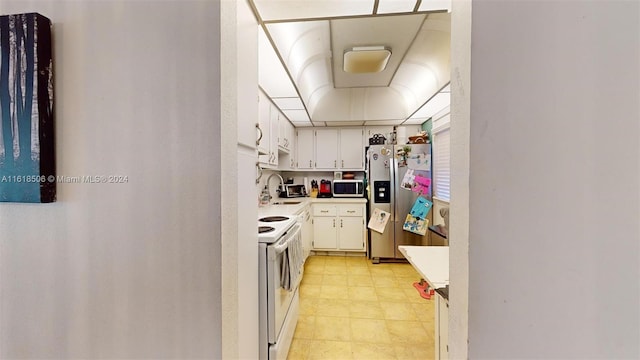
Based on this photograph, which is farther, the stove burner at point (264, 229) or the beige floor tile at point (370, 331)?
the beige floor tile at point (370, 331)

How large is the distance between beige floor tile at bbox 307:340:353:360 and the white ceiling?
86.9 inches

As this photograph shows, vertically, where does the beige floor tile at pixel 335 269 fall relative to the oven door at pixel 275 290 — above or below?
below

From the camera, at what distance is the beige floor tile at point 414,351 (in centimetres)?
174

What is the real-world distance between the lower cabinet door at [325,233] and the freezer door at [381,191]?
Result: 0.58 metres

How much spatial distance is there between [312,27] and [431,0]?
85cm

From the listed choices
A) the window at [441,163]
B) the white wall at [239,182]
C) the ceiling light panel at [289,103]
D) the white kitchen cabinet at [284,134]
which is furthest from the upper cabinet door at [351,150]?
the white wall at [239,182]

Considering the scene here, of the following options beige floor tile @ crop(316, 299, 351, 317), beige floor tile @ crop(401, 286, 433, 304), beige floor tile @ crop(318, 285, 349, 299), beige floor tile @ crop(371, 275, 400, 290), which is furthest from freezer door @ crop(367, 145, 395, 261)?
beige floor tile @ crop(316, 299, 351, 317)

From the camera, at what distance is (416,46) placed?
2.04m

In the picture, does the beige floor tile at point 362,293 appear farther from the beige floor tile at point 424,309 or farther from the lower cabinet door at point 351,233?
the lower cabinet door at point 351,233

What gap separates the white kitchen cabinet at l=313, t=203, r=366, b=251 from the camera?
386 centimetres

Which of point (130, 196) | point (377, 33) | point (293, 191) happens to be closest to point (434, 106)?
point (377, 33)

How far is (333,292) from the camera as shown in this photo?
2.71 meters

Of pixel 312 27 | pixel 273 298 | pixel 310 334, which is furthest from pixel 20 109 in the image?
pixel 310 334

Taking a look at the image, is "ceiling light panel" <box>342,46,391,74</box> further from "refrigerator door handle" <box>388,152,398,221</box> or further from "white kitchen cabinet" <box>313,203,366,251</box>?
"white kitchen cabinet" <box>313,203,366,251</box>
